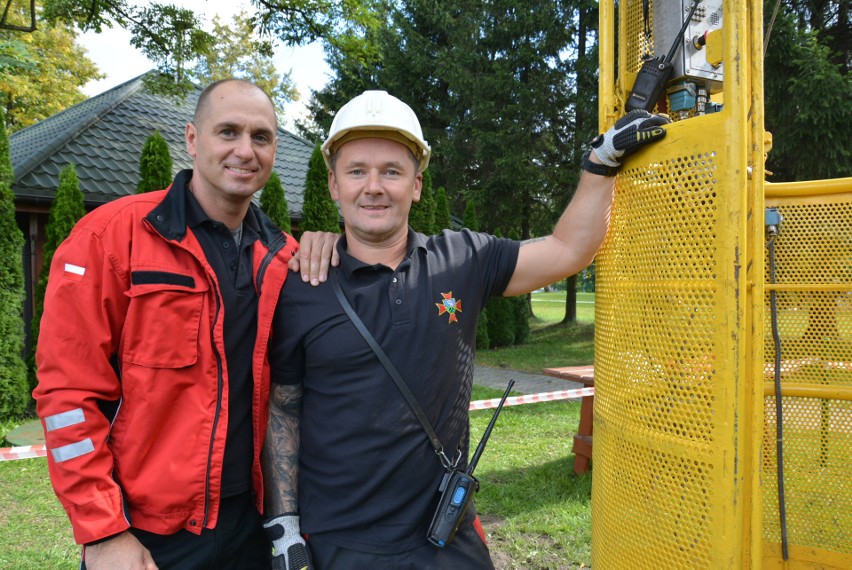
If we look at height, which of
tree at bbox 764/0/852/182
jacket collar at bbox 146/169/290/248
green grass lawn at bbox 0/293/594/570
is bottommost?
green grass lawn at bbox 0/293/594/570

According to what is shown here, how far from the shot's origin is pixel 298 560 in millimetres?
2070

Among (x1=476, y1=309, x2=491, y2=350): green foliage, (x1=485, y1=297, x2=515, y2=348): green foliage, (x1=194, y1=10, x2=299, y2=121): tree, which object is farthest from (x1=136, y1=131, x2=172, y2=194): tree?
(x1=194, y1=10, x2=299, y2=121): tree

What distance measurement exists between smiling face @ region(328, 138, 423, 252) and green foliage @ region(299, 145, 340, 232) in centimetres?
937

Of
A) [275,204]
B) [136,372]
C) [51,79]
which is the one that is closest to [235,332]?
[136,372]

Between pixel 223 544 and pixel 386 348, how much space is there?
0.91m

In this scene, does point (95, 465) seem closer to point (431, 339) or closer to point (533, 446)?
point (431, 339)

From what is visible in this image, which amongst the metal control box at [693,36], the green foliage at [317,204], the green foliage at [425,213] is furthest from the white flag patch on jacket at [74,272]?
the green foliage at [425,213]

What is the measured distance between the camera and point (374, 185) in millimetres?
2172

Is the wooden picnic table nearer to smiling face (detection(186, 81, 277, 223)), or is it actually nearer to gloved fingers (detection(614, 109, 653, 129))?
gloved fingers (detection(614, 109, 653, 129))

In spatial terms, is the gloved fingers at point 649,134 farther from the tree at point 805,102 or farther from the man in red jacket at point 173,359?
the tree at point 805,102

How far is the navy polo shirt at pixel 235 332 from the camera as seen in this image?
2.17 metres

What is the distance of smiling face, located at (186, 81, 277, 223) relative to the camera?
2.27 meters

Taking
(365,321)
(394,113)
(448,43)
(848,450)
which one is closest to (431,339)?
(365,321)

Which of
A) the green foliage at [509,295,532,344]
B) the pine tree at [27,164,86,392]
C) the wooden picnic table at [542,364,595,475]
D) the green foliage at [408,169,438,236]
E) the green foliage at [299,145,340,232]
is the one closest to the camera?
the wooden picnic table at [542,364,595,475]
